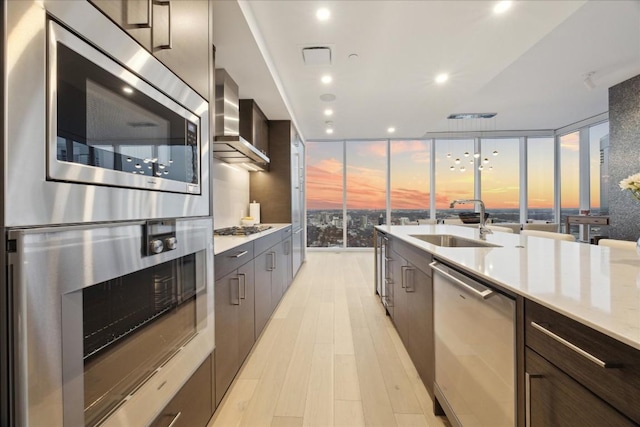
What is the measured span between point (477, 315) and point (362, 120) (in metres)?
5.07

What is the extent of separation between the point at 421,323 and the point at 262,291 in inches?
52.6

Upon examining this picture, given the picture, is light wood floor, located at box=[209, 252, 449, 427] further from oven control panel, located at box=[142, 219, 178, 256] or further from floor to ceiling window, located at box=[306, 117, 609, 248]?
floor to ceiling window, located at box=[306, 117, 609, 248]

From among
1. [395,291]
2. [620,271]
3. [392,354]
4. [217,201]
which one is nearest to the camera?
[620,271]

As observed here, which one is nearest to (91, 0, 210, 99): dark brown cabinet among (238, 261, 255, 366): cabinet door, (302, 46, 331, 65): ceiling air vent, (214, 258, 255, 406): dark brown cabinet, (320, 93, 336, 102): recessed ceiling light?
(214, 258, 255, 406): dark brown cabinet

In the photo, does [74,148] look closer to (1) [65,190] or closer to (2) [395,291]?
(1) [65,190]

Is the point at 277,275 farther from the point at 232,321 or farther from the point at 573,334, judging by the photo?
the point at 573,334

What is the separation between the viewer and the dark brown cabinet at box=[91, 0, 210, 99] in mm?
870

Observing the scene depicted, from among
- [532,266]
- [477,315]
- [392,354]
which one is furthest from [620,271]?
[392,354]

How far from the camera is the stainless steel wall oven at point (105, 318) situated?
1.92ft

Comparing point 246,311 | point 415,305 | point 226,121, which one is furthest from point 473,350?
point 226,121

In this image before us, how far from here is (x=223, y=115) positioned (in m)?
2.49

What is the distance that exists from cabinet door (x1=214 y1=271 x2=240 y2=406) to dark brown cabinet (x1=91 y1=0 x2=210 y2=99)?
1.03m

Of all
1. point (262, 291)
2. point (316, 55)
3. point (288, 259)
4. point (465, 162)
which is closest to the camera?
point (262, 291)

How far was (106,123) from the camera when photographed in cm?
80
